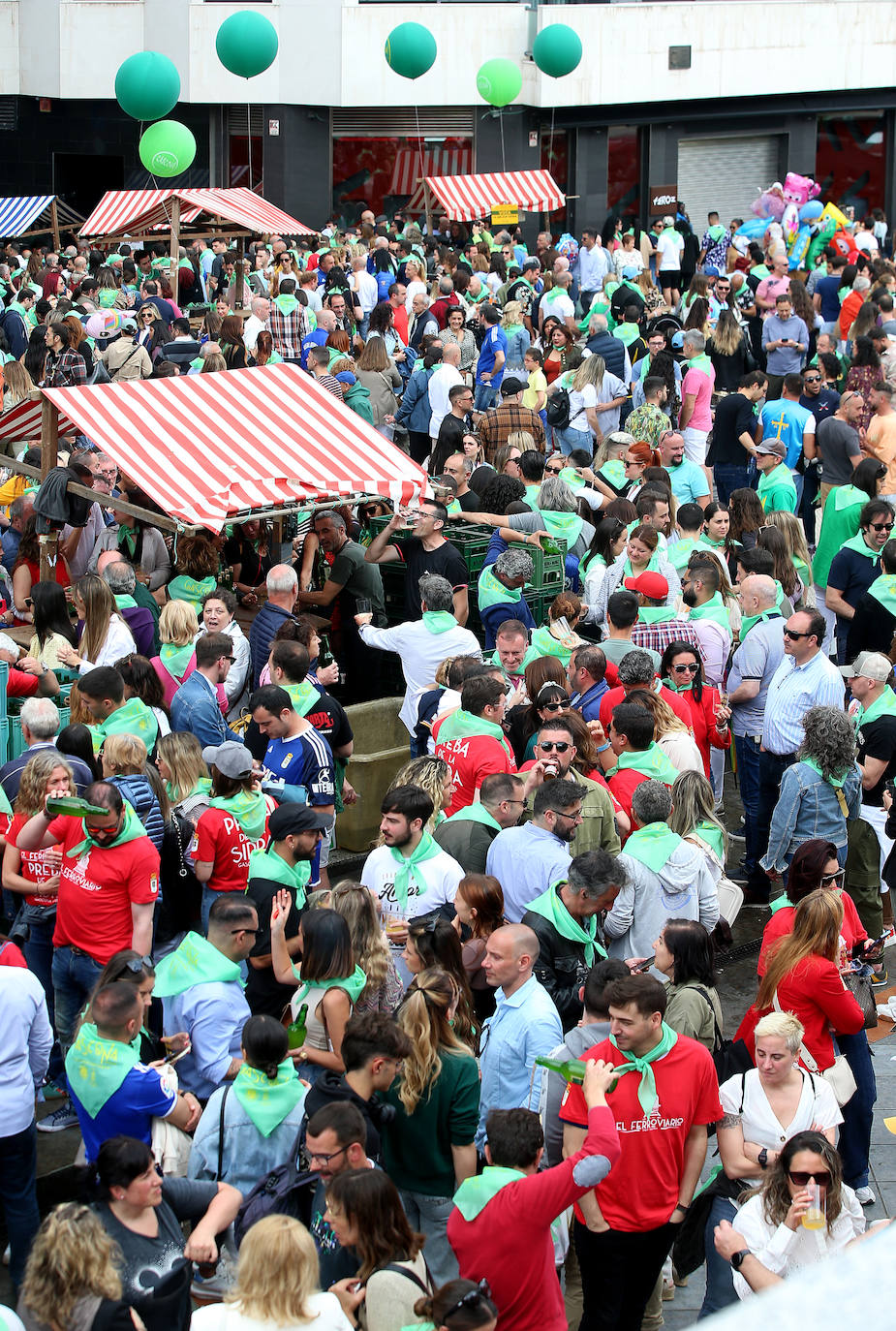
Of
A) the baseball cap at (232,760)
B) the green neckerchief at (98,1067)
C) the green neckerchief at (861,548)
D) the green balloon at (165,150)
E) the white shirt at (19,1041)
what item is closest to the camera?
the green neckerchief at (98,1067)

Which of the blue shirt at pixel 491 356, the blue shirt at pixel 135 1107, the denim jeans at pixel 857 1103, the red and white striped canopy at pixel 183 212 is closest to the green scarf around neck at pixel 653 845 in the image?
the denim jeans at pixel 857 1103

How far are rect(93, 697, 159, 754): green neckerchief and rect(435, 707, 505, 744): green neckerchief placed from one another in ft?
4.28

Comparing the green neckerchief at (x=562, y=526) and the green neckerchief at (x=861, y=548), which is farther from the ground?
the green neckerchief at (x=562, y=526)

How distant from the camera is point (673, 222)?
90.3 ft

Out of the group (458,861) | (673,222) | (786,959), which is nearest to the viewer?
(786,959)

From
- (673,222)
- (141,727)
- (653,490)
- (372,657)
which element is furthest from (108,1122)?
(673,222)

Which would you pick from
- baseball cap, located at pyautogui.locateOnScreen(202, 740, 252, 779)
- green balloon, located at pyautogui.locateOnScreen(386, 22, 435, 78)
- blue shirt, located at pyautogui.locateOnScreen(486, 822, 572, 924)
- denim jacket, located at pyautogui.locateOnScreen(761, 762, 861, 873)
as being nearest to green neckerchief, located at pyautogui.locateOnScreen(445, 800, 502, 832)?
blue shirt, located at pyautogui.locateOnScreen(486, 822, 572, 924)

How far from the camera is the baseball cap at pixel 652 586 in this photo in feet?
26.3

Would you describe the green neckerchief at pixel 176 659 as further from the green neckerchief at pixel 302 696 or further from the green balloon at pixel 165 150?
the green balloon at pixel 165 150

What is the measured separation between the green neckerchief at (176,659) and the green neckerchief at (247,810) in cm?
176

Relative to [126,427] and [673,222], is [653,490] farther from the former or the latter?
[673,222]

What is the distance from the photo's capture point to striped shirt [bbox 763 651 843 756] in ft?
23.4

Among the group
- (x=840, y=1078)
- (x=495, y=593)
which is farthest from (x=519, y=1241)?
(x=495, y=593)

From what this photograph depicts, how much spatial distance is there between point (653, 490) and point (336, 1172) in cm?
614
